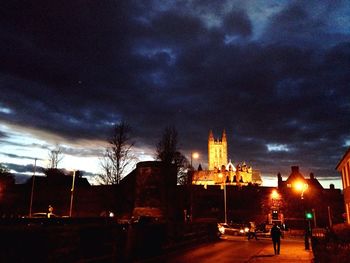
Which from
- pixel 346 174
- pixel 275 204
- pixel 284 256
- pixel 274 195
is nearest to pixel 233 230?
pixel 346 174

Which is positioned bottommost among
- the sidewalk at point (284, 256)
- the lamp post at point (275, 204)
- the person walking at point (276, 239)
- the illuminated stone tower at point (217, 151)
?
the sidewalk at point (284, 256)

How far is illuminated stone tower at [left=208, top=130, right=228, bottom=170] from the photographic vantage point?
18512 cm

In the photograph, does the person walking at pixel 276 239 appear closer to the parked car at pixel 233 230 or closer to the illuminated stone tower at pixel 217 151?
the parked car at pixel 233 230

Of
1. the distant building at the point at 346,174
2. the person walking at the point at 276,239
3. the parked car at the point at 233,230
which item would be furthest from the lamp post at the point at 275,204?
the person walking at the point at 276,239

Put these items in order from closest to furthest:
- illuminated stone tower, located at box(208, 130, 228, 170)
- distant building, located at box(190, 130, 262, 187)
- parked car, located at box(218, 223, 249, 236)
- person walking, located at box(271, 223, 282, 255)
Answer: person walking, located at box(271, 223, 282, 255), parked car, located at box(218, 223, 249, 236), distant building, located at box(190, 130, 262, 187), illuminated stone tower, located at box(208, 130, 228, 170)

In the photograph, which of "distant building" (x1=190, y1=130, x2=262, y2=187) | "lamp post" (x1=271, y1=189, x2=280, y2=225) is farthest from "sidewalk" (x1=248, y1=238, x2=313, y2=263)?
"distant building" (x1=190, y1=130, x2=262, y2=187)

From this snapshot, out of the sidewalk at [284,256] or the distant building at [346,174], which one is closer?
the sidewalk at [284,256]

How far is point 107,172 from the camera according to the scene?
4469 cm

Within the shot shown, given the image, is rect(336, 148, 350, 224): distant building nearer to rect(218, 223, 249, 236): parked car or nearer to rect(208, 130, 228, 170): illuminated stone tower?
rect(218, 223, 249, 236): parked car

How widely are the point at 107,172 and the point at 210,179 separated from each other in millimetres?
100872

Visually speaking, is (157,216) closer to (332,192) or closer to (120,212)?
(120,212)

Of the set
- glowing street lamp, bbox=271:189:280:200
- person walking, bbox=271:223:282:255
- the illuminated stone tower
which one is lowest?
person walking, bbox=271:223:282:255

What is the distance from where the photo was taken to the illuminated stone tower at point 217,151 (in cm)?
18512

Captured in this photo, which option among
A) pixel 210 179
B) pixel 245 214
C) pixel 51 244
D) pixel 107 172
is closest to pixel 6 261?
pixel 51 244
